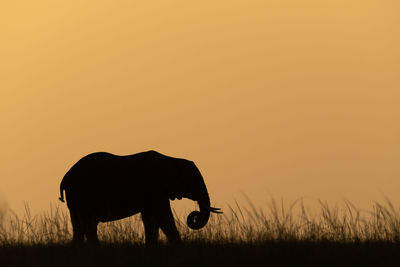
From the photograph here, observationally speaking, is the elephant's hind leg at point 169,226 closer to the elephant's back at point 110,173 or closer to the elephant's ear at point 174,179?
the elephant's ear at point 174,179

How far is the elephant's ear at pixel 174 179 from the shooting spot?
12.4 metres

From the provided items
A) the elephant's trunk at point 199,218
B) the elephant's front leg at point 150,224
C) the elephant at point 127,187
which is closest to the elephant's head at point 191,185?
the elephant at point 127,187

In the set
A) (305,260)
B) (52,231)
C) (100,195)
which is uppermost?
(100,195)

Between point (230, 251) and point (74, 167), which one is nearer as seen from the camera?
point (230, 251)

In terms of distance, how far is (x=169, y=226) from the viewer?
37.4ft

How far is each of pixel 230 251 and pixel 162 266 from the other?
47.4 inches

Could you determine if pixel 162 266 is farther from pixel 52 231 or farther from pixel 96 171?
pixel 96 171

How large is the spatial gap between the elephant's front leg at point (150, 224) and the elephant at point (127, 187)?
2cm

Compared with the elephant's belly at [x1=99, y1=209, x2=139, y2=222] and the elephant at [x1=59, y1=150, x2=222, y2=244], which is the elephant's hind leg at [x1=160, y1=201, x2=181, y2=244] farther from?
the elephant's belly at [x1=99, y1=209, x2=139, y2=222]

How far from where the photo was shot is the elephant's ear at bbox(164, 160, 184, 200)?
12.4 metres

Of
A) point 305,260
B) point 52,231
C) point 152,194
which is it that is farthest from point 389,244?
point 52,231

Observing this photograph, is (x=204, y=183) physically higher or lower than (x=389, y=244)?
higher

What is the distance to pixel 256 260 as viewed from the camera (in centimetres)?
866

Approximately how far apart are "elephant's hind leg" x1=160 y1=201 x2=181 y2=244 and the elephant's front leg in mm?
118
